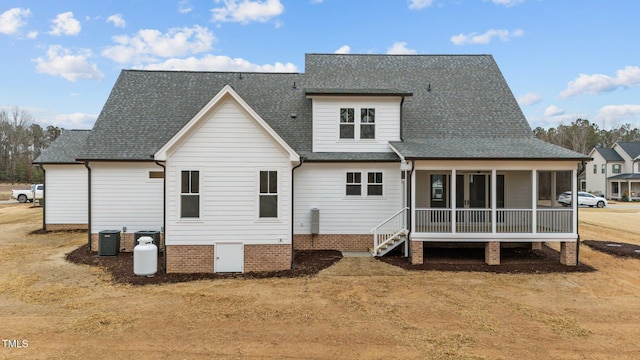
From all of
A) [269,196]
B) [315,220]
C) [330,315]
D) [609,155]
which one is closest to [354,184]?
[315,220]

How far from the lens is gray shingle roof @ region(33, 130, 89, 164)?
1862 cm

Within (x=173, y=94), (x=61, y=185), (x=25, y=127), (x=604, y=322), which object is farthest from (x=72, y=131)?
(x=25, y=127)

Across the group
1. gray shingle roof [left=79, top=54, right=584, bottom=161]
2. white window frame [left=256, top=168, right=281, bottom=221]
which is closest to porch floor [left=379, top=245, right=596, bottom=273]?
gray shingle roof [left=79, top=54, right=584, bottom=161]

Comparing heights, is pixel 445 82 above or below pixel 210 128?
above

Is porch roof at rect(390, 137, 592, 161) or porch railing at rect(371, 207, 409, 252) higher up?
porch roof at rect(390, 137, 592, 161)

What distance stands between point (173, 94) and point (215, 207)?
9076 millimetres

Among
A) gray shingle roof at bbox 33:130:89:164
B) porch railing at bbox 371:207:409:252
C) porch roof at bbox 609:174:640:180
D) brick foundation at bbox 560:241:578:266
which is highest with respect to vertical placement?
gray shingle roof at bbox 33:130:89:164

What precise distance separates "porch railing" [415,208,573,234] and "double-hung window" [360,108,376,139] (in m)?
3.69

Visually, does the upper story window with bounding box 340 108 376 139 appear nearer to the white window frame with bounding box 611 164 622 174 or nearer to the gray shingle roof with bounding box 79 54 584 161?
the gray shingle roof with bounding box 79 54 584 161

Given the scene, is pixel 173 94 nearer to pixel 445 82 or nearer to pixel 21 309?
pixel 21 309

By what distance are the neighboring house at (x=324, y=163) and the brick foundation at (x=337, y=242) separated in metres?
0.06

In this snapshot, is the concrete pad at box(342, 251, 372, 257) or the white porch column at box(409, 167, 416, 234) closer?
the white porch column at box(409, 167, 416, 234)

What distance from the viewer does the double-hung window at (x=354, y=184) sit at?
566 inches

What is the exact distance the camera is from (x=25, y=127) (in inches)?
2867
